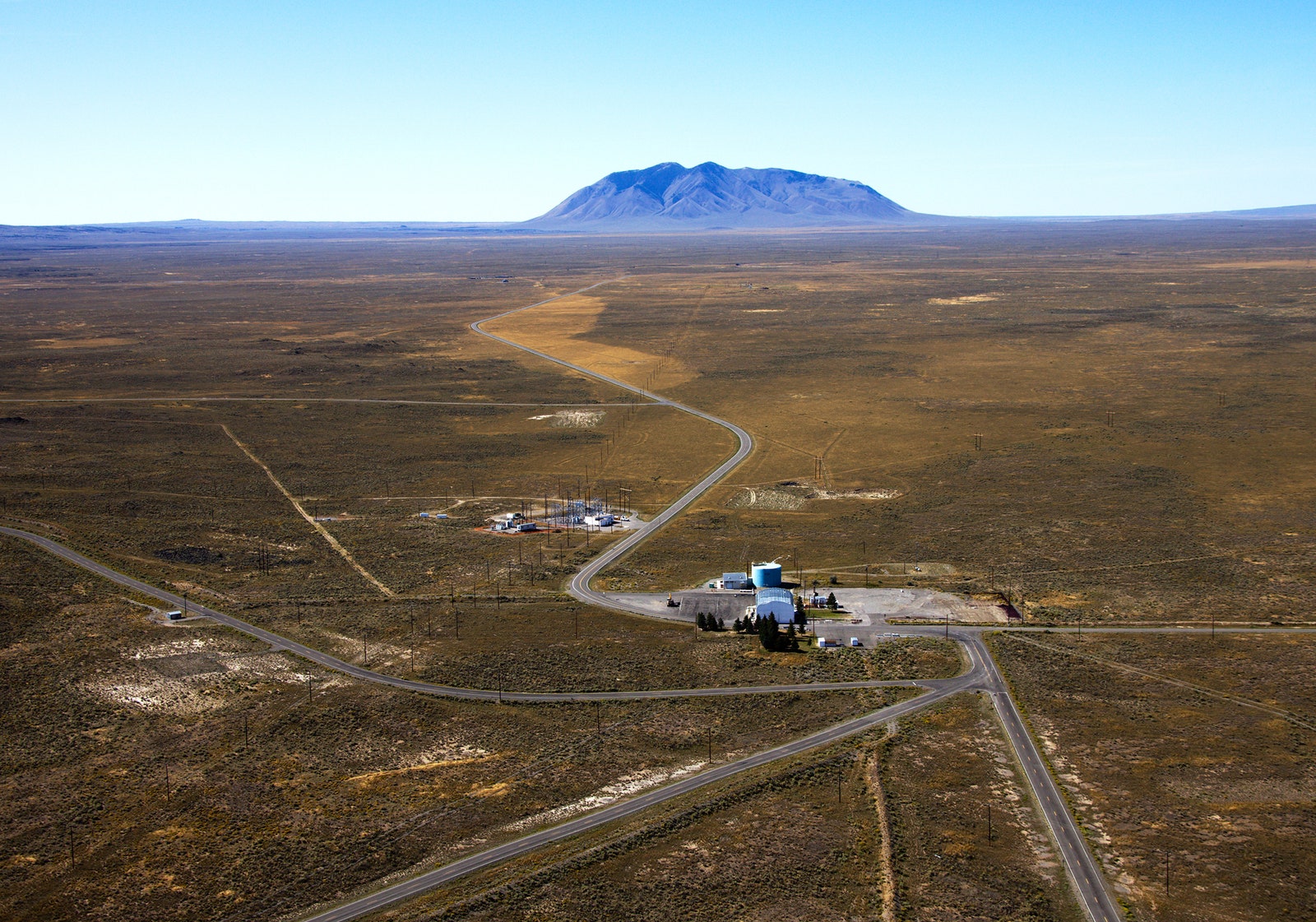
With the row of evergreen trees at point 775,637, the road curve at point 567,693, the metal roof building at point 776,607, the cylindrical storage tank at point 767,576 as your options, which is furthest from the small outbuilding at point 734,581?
the road curve at point 567,693

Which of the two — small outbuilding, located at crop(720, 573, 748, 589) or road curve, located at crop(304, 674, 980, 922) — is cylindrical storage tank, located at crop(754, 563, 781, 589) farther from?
road curve, located at crop(304, 674, 980, 922)

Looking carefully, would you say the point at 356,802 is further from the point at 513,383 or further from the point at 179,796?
the point at 513,383

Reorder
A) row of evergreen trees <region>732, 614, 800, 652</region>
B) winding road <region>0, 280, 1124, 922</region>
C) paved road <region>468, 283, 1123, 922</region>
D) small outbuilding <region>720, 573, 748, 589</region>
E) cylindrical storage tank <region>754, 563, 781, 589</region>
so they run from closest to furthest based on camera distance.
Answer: paved road <region>468, 283, 1123, 922</region> → winding road <region>0, 280, 1124, 922</region> → row of evergreen trees <region>732, 614, 800, 652</region> → cylindrical storage tank <region>754, 563, 781, 589</region> → small outbuilding <region>720, 573, 748, 589</region>

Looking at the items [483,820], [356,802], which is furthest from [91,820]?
[483,820]

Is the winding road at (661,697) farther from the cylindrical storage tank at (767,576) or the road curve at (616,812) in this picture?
the cylindrical storage tank at (767,576)

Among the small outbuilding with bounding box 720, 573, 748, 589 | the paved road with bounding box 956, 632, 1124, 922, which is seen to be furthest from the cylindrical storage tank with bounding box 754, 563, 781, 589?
the paved road with bounding box 956, 632, 1124, 922

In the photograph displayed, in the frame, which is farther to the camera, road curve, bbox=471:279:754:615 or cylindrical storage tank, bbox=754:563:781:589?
cylindrical storage tank, bbox=754:563:781:589

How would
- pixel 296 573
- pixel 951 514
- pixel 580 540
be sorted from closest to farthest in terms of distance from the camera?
pixel 296 573 → pixel 580 540 → pixel 951 514
